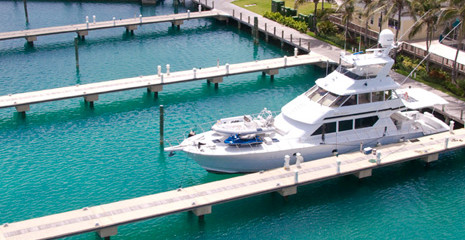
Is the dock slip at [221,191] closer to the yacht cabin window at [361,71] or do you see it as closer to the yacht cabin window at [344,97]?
the yacht cabin window at [344,97]

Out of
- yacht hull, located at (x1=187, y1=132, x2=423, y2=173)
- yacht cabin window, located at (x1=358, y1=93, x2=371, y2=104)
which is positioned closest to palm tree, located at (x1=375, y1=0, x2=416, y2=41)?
yacht cabin window, located at (x1=358, y1=93, x2=371, y2=104)

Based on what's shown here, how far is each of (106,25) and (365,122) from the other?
139 ft

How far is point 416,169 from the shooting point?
4209 cm

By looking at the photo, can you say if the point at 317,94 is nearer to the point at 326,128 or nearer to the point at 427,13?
the point at 326,128

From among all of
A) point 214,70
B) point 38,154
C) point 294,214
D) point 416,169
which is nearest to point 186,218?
point 294,214

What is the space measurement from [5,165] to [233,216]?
1684cm

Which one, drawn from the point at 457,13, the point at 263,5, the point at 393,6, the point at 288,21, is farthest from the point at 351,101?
the point at 263,5

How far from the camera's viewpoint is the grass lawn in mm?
79250

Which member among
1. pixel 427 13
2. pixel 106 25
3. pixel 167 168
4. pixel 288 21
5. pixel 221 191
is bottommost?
pixel 167 168

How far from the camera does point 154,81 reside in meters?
54.9

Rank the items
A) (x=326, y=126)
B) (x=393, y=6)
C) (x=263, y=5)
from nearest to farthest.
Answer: (x=326, y=126) < (x=393, y=6) < (x=263, y=5)

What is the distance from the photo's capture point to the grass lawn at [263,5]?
79.2 m

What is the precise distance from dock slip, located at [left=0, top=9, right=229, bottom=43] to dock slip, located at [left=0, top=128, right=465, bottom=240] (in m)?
41.8

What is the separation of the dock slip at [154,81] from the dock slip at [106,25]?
19.9 metres
